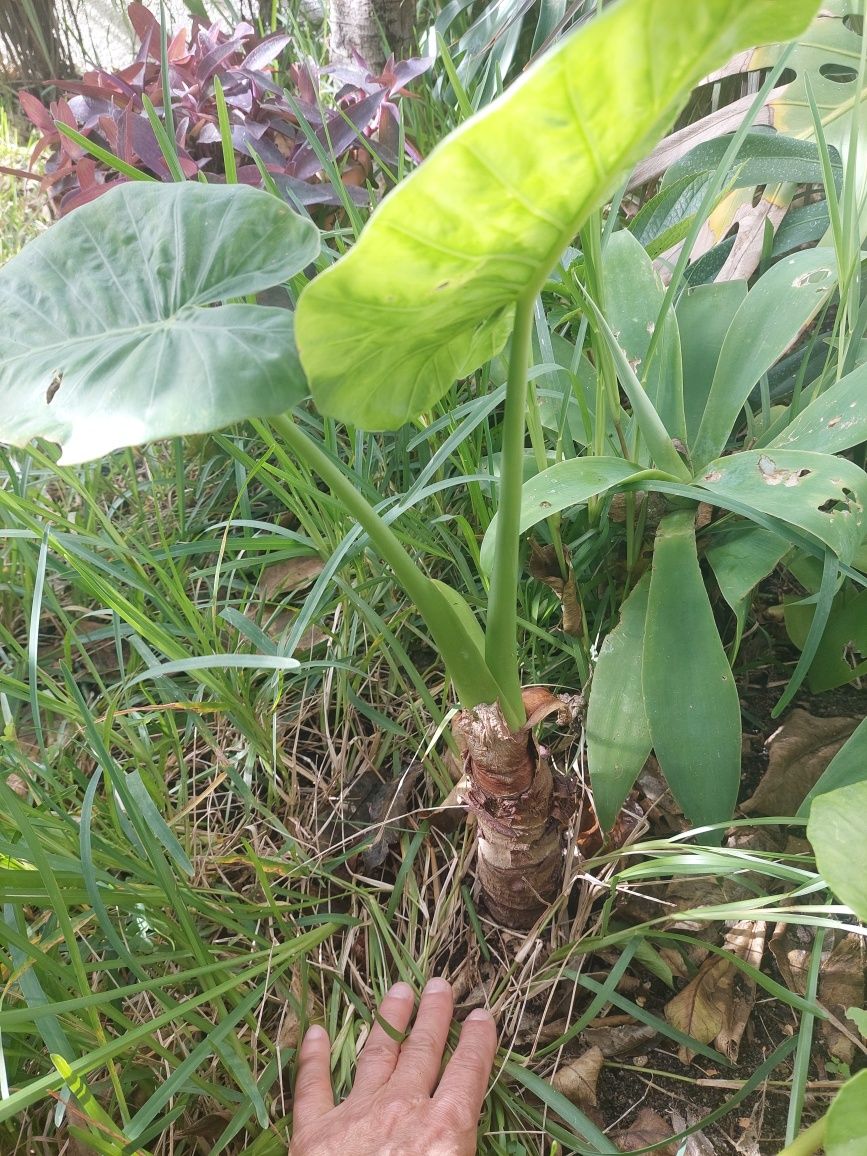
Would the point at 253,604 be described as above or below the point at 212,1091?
above

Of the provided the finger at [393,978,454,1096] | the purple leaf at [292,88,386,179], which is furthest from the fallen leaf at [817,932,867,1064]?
the purple leaf at [292,88,386,179]

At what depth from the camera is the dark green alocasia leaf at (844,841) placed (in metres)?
0.47

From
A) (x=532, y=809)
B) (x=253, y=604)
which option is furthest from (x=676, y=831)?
(x=253, y=604)

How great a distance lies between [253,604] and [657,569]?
604mm

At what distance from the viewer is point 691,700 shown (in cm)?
70

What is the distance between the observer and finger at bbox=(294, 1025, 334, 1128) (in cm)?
69

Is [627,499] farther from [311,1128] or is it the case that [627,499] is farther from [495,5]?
[495,5]

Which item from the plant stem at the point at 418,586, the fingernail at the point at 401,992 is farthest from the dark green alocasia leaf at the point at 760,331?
the fingernail at the point at 401,992

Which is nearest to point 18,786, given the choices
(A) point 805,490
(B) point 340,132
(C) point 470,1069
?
(C) point 470,1069

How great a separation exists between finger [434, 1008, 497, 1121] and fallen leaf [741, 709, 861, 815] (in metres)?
0.35

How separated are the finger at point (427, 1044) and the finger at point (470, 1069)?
0.04ft

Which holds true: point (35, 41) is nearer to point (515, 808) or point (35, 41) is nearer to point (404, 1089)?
point (515, 808)

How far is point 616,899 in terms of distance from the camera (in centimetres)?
79

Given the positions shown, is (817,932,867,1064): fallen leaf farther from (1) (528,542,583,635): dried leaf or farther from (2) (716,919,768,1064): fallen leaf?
(1) (528,542,583,635): dried leaf
